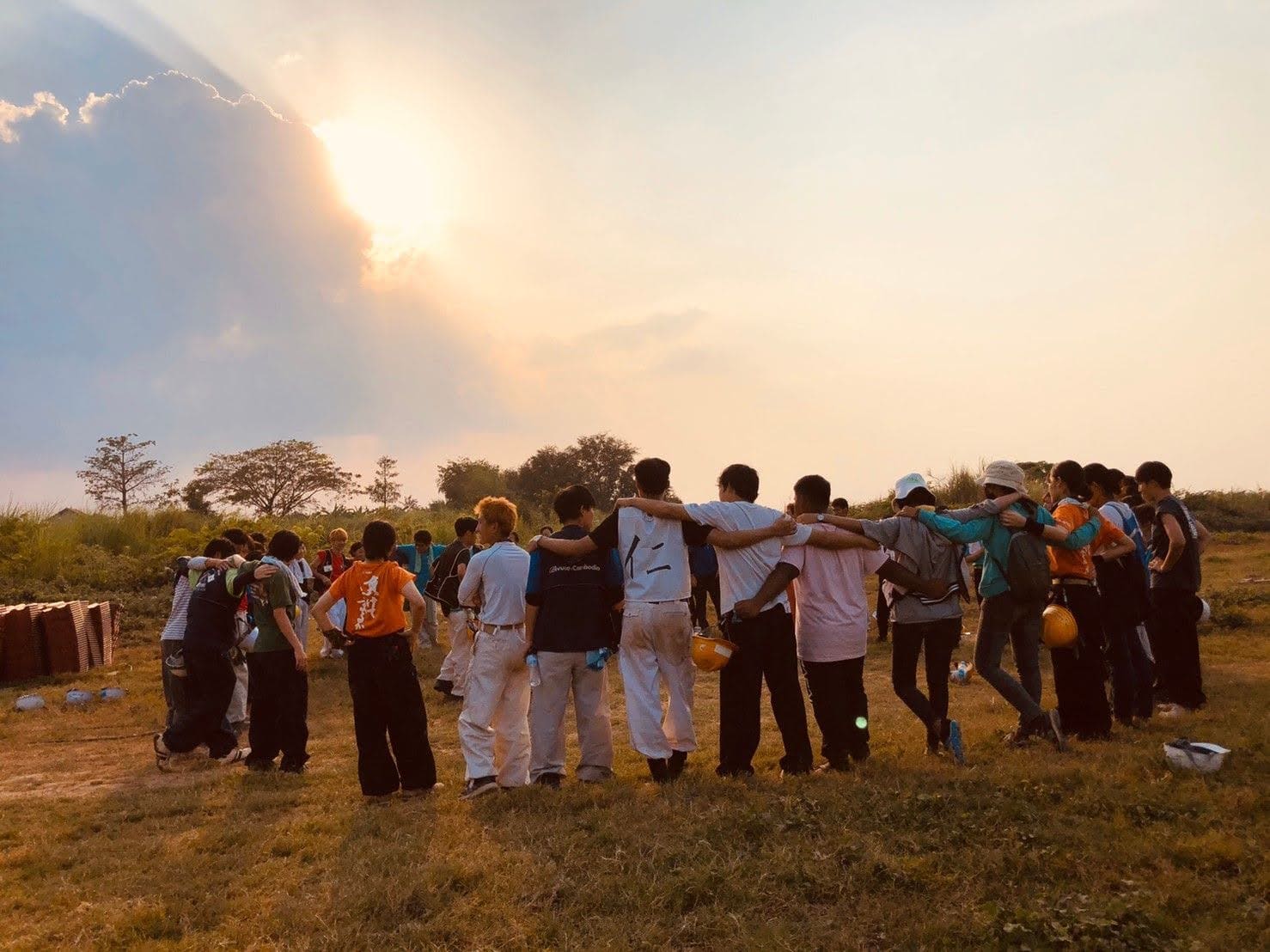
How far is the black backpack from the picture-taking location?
21.1 ft

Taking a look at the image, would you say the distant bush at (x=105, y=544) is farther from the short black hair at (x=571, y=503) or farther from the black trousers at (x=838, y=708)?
the black trousers at (x=838, y=708)

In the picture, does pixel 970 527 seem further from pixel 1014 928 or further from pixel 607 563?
pixel 1014 928

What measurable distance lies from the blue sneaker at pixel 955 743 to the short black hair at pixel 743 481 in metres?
2.01

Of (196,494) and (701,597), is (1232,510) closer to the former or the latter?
(701,597)

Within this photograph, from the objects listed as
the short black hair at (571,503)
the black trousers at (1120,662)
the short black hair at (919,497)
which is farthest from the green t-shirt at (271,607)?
the black trousers at (1120,662)

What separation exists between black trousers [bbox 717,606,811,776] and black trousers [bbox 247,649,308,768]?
12.3 ft

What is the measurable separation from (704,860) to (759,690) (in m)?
1.89

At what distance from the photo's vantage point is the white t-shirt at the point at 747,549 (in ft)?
20.7

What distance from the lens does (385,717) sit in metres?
6.94

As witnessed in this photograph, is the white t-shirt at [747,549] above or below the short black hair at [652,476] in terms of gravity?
below

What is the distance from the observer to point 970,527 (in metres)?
6.42

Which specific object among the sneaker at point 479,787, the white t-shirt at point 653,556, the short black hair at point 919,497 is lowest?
the sneaker at point 479,787

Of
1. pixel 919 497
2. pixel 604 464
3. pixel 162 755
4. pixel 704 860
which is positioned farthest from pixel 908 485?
pixel 604 464

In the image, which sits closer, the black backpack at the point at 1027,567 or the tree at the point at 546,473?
the black backpack at the point at 1027,567
